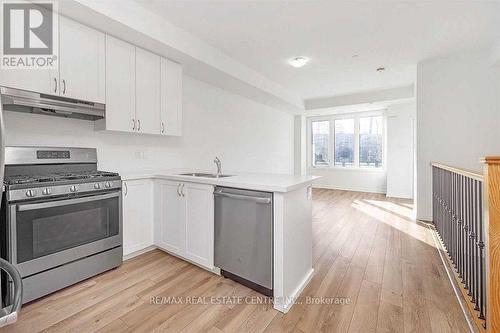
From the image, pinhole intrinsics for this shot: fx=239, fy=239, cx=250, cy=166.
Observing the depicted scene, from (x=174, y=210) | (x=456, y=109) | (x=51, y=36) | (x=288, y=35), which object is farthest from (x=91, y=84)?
(x=456, y=109)

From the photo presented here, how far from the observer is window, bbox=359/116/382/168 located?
6969 millimetres

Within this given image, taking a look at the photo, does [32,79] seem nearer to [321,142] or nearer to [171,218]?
[171,218]

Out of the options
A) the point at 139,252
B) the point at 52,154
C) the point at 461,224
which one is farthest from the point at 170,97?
the point at 461,224

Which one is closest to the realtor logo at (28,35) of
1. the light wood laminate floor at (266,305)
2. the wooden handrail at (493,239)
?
the light wood laminate floor at (266,305)

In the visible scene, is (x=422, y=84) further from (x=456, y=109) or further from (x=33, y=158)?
(x=33, y=158)

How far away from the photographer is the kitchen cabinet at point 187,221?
2.28 m

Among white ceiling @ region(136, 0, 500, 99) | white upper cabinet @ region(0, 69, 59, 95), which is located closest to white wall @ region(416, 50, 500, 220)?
white ceiling @ region(136, 0, 500, 99)

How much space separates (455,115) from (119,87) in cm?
472

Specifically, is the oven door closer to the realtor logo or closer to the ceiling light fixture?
the realtor logo

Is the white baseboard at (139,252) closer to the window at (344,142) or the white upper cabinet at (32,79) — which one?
the white upper cabinet at (32,79)

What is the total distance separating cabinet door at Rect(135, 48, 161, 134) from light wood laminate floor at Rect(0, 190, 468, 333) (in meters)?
1.53

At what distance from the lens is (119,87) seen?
2.53 m

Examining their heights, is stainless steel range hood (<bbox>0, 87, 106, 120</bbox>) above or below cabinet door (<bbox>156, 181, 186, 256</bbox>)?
above

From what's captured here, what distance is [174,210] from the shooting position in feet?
8.51
